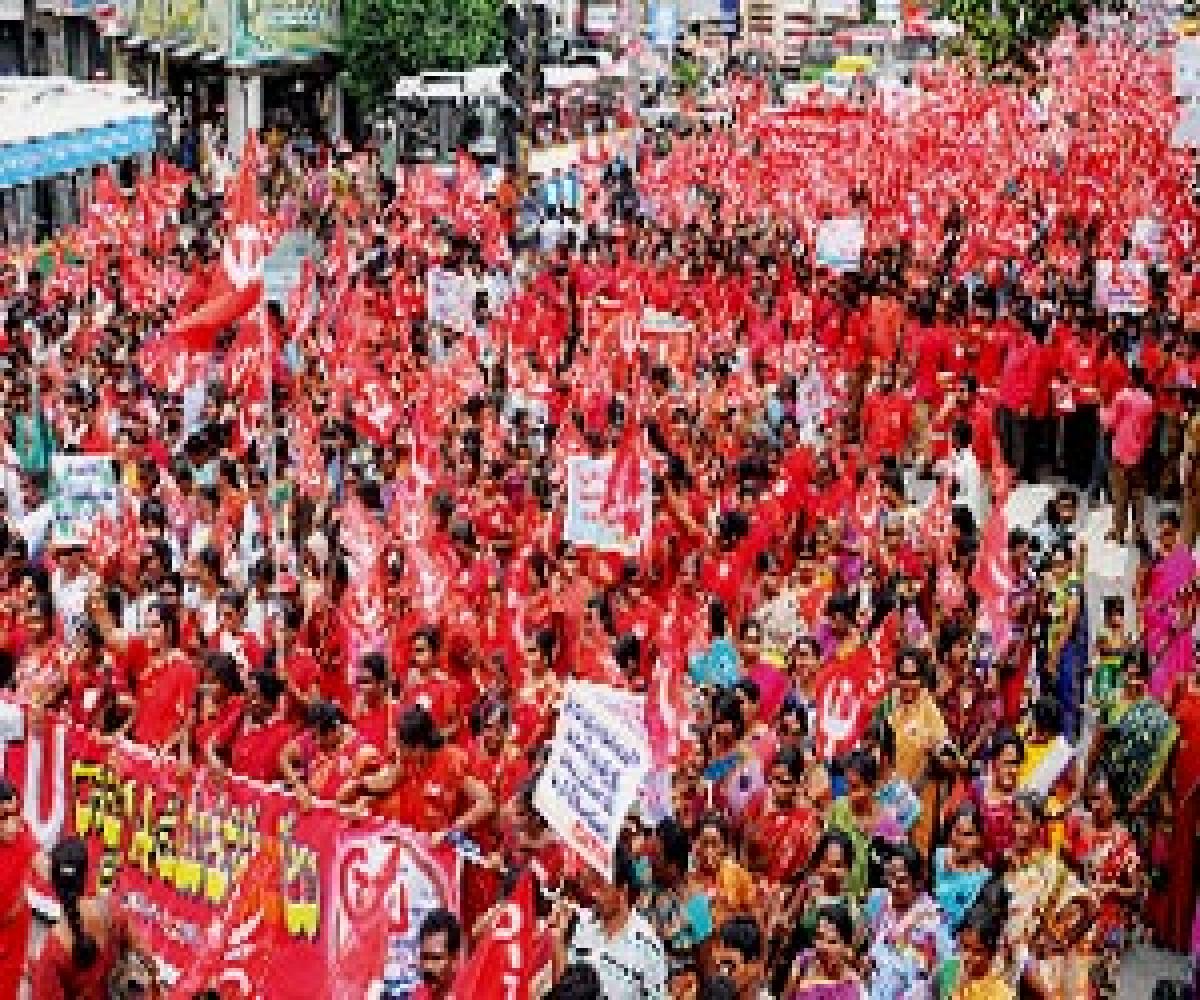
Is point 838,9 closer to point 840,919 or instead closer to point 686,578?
point 686,578

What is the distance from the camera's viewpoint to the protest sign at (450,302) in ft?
49.6

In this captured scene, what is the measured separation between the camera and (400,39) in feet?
114

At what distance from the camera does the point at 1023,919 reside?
6215 mm

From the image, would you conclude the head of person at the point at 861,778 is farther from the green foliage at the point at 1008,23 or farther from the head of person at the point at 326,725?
the green foliage at the point at 1008,23

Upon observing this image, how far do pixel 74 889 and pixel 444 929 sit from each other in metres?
1.18

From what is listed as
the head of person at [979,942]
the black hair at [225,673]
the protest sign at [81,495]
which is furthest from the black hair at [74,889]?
the protest sign at [81,495]

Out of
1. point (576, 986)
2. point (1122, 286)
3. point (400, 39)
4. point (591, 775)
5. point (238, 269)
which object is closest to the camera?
point (576, 986)

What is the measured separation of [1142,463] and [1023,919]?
829cm

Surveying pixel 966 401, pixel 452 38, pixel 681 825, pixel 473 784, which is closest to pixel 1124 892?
pixel 681 825

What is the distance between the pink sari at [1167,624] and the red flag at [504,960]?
3.69 m

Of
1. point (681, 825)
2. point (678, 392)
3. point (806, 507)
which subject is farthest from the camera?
point (678, 392)

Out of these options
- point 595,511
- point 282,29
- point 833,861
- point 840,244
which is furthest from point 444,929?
point 282,29

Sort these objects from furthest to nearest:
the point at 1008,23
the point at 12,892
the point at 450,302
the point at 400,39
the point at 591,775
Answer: the point at 1008,23
the point at 400,39
the point at 450,302
the point at 12,892
the point at 591,775

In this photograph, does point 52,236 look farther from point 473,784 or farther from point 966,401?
point 473,784
